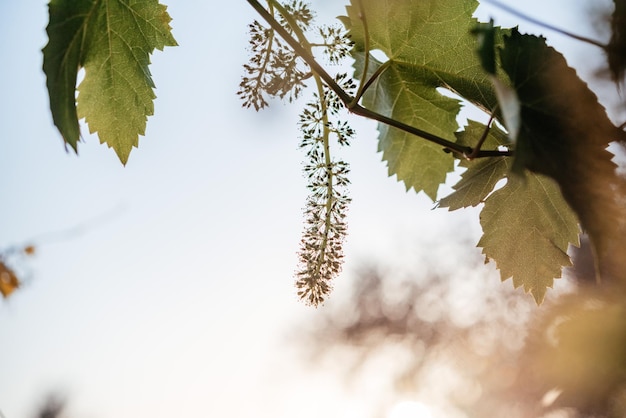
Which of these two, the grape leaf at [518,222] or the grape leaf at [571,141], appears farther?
the grape leaf at [518,222]

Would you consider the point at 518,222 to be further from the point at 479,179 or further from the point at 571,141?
the point at 571,141

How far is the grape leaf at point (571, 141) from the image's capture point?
0.45 m

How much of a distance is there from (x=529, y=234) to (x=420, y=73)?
0.33m

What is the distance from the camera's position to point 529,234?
2.80ft

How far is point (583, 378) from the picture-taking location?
1183 mm

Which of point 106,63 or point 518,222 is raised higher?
point 106,63

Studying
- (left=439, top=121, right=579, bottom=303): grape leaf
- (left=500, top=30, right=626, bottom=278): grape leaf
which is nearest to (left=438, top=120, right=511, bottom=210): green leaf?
(left=439, top=121, right=579, bottom=303): grape leaf

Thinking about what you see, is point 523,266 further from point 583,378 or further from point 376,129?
point 583,378

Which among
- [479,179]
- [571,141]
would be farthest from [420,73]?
[571,141]

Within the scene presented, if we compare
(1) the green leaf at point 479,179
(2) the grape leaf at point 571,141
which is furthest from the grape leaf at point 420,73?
(2) the grape leaf at point 571,141

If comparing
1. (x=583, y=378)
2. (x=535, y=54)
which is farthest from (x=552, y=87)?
(x=583, y=378)

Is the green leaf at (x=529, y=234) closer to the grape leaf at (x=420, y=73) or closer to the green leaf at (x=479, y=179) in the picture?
the green leaf at (x=479, y=179)

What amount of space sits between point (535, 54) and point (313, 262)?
474 millimetres

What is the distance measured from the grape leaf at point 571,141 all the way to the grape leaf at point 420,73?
244 mm
